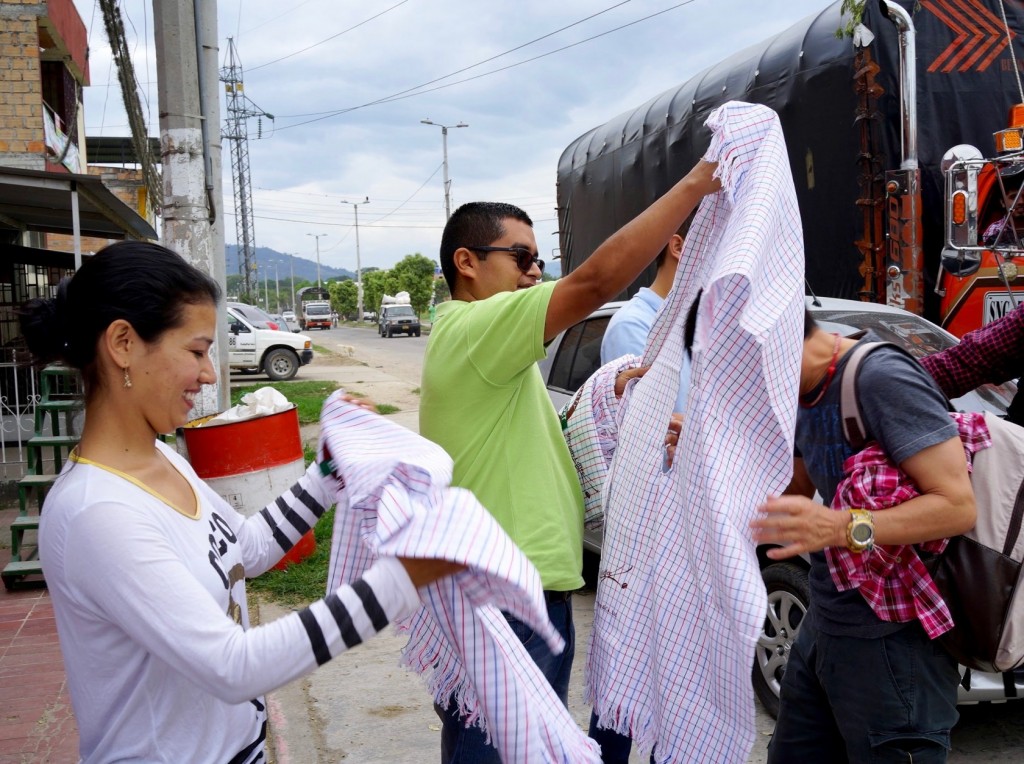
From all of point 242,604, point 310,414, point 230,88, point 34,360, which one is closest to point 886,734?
point 242,604

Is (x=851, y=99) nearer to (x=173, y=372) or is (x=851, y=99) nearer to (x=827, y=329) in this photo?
(x=827, y=329)

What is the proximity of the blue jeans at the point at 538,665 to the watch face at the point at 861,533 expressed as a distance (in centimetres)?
77

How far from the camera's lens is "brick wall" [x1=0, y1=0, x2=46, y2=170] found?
13.2 m

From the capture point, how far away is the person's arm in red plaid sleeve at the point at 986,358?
2.67 m

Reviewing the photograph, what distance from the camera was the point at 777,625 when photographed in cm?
398

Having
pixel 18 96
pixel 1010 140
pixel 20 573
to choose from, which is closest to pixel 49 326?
pixel 20 573

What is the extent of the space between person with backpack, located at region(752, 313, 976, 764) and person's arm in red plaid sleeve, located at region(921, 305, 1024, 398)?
69 centimetres

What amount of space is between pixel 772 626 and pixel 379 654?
7.74 ft

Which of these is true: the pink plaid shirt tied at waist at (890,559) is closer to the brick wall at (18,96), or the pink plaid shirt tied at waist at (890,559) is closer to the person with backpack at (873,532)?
the person with backpack at (873,532)

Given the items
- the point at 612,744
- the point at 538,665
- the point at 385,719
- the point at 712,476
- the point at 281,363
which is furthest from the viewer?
the point at 281,363

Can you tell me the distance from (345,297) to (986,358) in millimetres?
91958

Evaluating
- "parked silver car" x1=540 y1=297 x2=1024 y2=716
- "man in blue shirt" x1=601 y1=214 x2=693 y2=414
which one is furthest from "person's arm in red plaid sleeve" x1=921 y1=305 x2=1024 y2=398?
"man in blue shirt" x1=601 y1=214 x2=693 y2=414

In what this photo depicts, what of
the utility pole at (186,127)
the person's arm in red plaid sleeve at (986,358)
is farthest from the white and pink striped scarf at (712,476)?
the utility pole at (186,127)

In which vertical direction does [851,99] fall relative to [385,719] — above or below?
above
